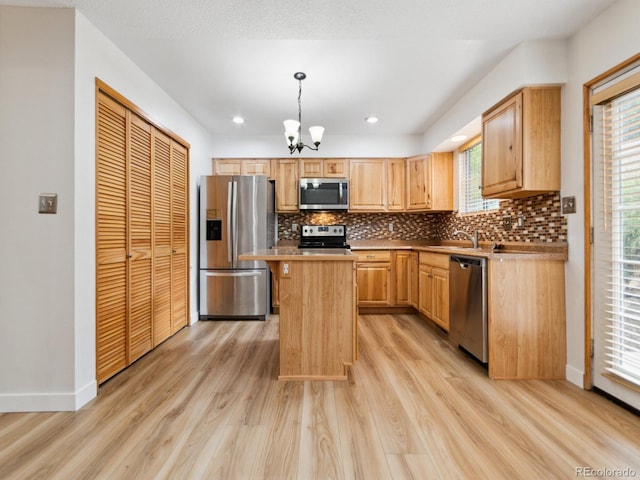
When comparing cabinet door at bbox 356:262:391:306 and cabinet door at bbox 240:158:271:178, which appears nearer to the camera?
cabinet door at bbox 356:262:391:306

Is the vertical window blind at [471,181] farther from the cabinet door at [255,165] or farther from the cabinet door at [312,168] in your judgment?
the cabinet door at [255,165]

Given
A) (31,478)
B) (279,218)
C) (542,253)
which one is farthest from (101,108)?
(542,253)

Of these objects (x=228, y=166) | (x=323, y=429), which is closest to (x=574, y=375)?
(x=323, y=429)

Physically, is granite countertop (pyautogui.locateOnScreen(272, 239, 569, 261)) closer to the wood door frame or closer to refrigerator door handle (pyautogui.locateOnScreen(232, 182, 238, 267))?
the wood door frame

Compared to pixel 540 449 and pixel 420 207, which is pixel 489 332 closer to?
pixel 540 449

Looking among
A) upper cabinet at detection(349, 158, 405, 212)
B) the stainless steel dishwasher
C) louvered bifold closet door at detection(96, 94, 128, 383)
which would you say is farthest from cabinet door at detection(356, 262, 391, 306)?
louvered bifold closet door at detection(96, 94, 128, 383)

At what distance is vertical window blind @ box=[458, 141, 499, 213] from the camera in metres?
3.61

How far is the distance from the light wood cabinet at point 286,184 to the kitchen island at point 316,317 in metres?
2.31

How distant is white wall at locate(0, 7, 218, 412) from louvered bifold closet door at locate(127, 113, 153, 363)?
0.59 m

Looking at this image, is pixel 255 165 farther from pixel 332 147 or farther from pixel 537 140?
pixel 537 140

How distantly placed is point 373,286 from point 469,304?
1.70 m

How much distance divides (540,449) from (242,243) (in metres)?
3.24

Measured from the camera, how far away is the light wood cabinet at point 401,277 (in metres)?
4.14

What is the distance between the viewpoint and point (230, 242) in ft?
12.5
